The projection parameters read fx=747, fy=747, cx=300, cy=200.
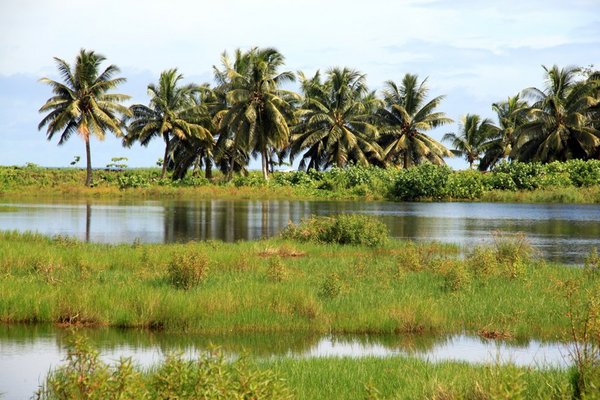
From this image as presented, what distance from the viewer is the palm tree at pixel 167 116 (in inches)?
2670

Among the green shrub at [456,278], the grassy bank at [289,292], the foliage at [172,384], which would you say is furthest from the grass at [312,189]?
the foliage at [172,384]

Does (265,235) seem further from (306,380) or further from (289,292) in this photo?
(306,380)

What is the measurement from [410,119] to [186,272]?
56.9 metres

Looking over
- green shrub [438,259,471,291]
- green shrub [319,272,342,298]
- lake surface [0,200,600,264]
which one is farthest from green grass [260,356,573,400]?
lake surface [0,200,600,264]

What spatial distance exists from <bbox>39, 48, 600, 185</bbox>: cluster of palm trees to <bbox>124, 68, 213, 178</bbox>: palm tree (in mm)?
100

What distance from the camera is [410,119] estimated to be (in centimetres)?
7125

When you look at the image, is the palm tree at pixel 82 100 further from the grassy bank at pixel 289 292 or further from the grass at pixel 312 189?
the grassy bank at pixel 289 292

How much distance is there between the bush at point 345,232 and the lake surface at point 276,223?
34.6 inches

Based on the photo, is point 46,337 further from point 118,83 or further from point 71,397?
point 118,83

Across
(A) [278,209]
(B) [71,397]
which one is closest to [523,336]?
(B) [71,397]

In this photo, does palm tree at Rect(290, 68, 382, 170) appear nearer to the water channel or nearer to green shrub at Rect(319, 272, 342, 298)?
the water channel

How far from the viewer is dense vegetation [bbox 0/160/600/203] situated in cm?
6450

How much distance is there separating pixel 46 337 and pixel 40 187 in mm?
61269

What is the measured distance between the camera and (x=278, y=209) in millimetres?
52031
